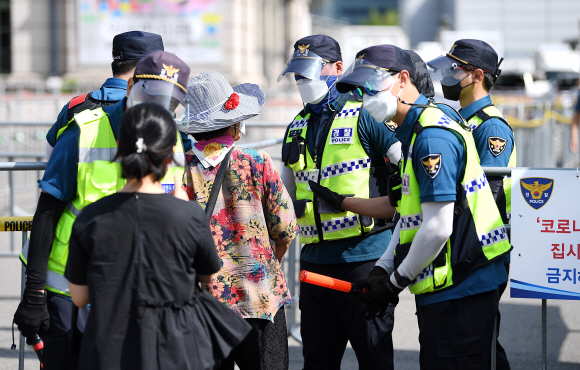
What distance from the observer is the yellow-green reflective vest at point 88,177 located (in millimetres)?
2881

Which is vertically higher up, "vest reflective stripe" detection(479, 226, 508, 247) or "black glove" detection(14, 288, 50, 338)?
"vest reflective stripe" detection(479, 226, 508, 247)

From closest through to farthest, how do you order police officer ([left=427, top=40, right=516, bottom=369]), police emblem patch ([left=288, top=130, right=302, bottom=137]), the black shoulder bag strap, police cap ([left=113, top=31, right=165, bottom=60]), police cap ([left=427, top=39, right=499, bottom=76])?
the black shoulder bag strap → police cap ([left=113, top=31, right=165, bottom=60]) → police emblem patch ([left=288, top=130, right=302, bottom=137]) → police officer ([left=427, top=40, right=516, bottom=369]) → police cap ([left=427, top=39, right=499, bottom=76])

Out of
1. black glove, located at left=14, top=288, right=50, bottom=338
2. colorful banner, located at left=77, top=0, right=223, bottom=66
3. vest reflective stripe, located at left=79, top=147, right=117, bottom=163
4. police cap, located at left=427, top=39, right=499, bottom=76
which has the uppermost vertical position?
colorful banner, located at left=77, top=0, right=223, bottom=66

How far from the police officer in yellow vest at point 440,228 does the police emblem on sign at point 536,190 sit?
826 mm

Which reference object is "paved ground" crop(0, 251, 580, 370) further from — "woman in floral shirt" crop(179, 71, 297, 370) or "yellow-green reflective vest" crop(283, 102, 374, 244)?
"woman in floral shirt" crop(179, 71, 297, 370)

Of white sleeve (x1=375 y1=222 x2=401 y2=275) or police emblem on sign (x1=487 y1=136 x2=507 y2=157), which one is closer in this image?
white sleeve (x1=375 y1=222 x2=401 y2=275)

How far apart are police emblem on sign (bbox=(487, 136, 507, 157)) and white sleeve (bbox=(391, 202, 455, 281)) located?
4.95 feet

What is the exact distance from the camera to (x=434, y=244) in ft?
9.30

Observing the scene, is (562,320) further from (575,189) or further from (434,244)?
(434,244)

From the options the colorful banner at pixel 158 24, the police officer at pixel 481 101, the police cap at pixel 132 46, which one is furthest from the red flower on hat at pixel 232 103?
the colorful banner at pixel 158 24

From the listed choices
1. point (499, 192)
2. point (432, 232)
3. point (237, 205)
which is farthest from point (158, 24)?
point (432, 232)

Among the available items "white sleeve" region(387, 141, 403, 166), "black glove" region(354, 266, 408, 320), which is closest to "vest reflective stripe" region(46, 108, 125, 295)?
"black glove" region(354, 266, 408, 320)

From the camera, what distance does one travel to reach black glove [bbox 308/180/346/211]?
3.67 m

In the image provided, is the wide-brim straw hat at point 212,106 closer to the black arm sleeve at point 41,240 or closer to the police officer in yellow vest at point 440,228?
the police officer in yellow vest at point 440,228
